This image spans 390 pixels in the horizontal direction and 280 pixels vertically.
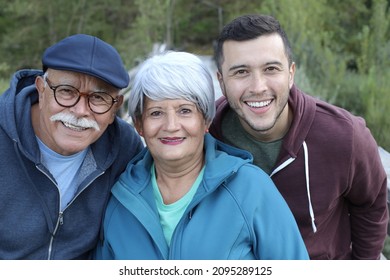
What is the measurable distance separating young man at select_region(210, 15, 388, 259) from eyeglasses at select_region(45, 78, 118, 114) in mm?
675

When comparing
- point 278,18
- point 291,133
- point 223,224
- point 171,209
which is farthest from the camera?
point 278,18

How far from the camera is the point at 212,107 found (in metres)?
2.58

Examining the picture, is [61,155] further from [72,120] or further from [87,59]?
[87,59]

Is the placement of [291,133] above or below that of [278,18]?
below

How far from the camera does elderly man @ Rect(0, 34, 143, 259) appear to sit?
2535 mm

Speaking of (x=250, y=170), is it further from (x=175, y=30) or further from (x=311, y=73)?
(x=175, y=30)

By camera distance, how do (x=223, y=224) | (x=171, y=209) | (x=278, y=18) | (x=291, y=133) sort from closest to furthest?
(x=223, y=224), (x=171, y=209), (x=291, y=133), (x=278, y=18)

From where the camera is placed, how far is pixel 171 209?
2.49m

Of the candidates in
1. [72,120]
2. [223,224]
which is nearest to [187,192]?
[223,224]

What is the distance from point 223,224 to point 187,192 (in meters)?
0.28

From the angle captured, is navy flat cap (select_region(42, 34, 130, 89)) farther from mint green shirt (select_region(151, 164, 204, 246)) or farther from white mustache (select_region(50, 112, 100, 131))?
mint green shirt (select_region(151, 164, 204, 246))

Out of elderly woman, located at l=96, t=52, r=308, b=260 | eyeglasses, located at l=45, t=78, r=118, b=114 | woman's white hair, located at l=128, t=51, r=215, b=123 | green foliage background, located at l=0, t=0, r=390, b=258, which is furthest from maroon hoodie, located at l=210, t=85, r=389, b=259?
green foliage background, located at l=0, t=0, r=390, b=258
